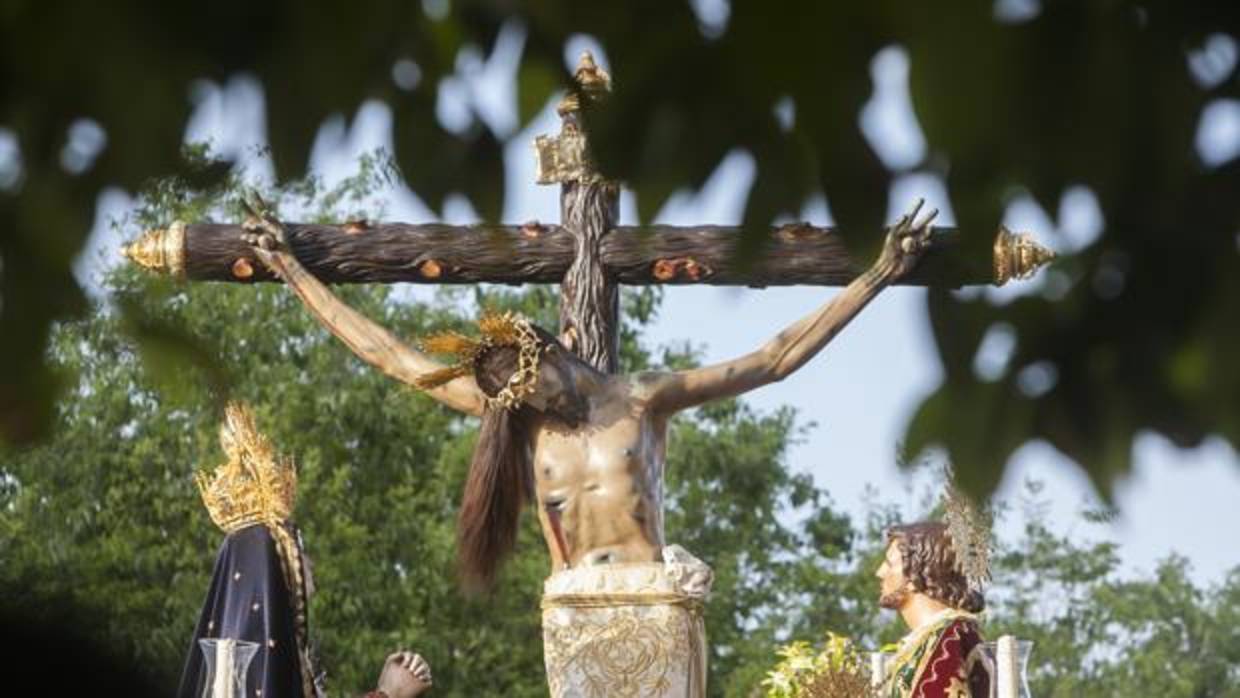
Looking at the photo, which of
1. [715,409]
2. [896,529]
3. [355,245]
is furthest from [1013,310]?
[715,409]

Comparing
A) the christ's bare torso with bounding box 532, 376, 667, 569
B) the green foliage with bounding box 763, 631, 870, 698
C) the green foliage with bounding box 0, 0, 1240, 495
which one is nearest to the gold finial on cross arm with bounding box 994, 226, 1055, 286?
the green foliage with bounding box 0, 0, 1240, 495

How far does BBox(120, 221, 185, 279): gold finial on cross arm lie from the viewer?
29.0 ft

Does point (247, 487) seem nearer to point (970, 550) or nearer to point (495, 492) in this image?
point (495, 492)

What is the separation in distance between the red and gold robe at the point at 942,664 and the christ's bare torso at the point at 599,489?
2.71 ft

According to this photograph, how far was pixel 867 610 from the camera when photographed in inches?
1122

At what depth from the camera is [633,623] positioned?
9164 millimetres

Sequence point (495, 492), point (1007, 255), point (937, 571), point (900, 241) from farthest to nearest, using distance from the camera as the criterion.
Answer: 1. point (495, 492)
2. point (937, 571)
3. point (900, 241)
4. point (1007, 255)

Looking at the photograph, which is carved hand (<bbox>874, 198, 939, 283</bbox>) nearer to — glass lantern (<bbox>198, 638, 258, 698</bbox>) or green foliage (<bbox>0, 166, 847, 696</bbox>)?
glass lantern (<bbox>198, 638, 258, 698</bbox>)

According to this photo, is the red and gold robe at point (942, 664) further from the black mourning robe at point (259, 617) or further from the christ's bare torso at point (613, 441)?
the black mourning robe at point (259, 617)

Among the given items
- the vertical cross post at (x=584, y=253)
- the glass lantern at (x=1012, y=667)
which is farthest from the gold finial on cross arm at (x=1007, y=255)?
the vertical cross post at (x=584, y=253)

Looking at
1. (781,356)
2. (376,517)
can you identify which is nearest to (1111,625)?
(376,517)

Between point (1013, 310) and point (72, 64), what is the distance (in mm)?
759

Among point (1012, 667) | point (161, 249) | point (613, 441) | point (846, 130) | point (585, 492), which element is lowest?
point (1012, 667)

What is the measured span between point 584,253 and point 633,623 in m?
1.38
